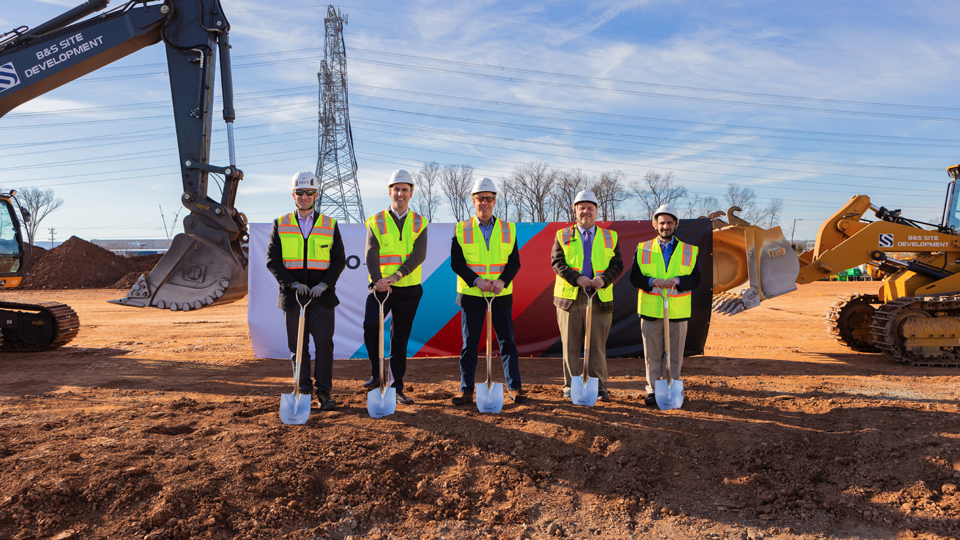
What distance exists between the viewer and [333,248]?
5.32 m

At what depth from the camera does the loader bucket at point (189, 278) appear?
7.36m

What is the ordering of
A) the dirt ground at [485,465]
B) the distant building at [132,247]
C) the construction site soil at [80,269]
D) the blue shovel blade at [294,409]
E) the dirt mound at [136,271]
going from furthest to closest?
the distant building at [132,247] < the construction site soil at [80,269] < the dirt mound at [136,271] < the blue shovel blade at [294,409] < the dirt ground at [485,465]

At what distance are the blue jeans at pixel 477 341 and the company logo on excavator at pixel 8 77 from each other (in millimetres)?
7385

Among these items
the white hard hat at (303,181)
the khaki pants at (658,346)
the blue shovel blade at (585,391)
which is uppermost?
the white hard hat at (303,181)

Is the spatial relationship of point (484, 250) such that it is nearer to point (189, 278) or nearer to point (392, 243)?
point (392, 243)

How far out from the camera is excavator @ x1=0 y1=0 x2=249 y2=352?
7480 millimetres

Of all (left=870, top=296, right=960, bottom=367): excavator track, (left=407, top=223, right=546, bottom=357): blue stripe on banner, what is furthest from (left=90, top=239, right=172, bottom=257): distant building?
(left=870, top=296, right=960, bottom=367): excavator track

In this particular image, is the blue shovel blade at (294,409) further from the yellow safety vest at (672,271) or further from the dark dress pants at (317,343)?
the yellow safety vest at (672,271)

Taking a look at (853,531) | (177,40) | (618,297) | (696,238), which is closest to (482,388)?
(853,531)

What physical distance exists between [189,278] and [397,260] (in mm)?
3764

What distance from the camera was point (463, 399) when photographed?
A: 17.6ft

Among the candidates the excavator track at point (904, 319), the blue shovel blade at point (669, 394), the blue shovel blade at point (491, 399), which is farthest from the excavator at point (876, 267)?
the blue shovel blade at point (491, 399)

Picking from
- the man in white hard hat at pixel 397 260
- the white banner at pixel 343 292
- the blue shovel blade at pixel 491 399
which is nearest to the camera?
the blue shovel blade at pixel 491 399

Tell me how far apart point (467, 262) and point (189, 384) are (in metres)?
3.93
